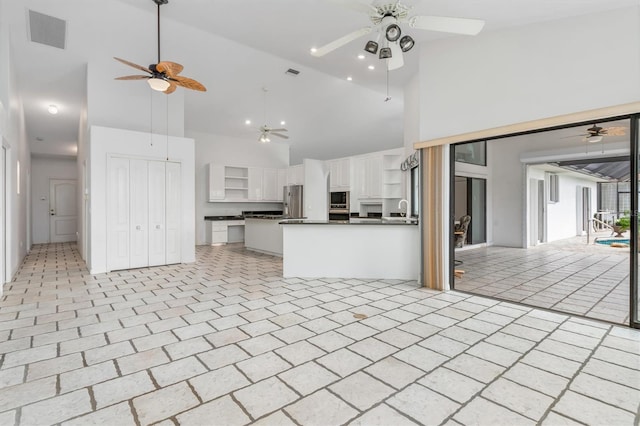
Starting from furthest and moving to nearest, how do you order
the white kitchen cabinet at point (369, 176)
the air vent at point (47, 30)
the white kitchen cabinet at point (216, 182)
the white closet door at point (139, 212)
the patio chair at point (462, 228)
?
the white kitchen cabinet at point (216, 182), the white kitchen cabinet at point (369, 176), the patio chair at point (462, 228), the white closet door at point (139, 212), the air vent at point (47, 30)

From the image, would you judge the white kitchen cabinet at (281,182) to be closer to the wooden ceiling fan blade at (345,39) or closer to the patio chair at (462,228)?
the patio chair at (462,228)

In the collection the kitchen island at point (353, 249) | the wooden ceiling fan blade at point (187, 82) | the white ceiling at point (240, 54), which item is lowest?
the kitchen island at point (353, 249)

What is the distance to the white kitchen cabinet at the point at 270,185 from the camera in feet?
33.4

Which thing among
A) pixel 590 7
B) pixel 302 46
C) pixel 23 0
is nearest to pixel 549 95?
pixel 590 7

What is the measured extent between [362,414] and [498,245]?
28.1 ft

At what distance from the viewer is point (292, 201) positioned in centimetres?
984

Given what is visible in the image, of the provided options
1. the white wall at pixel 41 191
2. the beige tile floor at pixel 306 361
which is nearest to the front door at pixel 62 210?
the white wall at pixel 41 191

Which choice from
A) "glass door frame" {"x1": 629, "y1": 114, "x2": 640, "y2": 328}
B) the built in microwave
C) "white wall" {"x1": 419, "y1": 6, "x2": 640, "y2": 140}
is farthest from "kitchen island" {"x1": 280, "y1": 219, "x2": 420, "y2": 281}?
the built in microwave

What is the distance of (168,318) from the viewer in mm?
3176

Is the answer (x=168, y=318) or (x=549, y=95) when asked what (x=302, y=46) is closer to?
(x=549, y=95)

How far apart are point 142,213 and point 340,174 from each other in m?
4.98

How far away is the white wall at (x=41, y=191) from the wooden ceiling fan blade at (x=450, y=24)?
1239cm

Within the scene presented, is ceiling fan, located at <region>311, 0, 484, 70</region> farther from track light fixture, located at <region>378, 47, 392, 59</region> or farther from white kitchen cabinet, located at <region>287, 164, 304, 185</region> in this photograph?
white kitchen cabinet, located at <region>287, 164, 304, 185</region>

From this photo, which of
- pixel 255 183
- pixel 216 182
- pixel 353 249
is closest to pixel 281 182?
pixel 255 183
